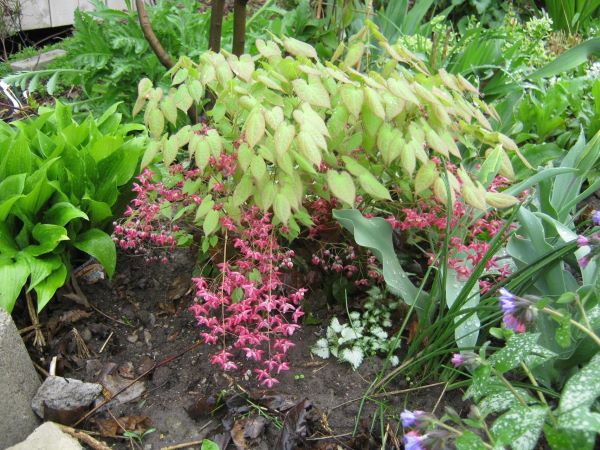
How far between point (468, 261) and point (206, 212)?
2.60 ft

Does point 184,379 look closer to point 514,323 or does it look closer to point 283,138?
point 283,138

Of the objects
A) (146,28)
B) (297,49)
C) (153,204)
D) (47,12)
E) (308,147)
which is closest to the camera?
(308,147)

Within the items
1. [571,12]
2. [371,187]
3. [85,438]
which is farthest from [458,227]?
[571,12]

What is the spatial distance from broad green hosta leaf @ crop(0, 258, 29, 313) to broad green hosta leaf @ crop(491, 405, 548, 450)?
53.9 inches

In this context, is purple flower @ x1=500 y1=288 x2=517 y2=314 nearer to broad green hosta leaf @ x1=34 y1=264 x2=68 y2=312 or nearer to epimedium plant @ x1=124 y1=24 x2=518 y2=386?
epimedium plant @ x1=124 y1=24 x2=518 y2=386

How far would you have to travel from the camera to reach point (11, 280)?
179cm

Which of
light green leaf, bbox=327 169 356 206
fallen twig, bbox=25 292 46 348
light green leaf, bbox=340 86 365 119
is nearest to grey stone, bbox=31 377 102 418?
fallen twig, bbox=25 292 46 348

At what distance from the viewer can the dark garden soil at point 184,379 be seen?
1645mm

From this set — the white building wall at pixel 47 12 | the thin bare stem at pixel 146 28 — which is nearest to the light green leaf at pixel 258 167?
the thin bare stem at pixel 146 28

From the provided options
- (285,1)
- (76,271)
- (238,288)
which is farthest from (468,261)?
(285,1)

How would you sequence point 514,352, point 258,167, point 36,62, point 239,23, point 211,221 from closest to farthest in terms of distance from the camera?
point 514,352, point 258,167, point 211,221, point 239,23, point 36,62

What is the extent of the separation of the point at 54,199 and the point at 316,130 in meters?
1.02

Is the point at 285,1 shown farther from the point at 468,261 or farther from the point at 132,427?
the point at 132,427

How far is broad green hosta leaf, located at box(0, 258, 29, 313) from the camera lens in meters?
1.76
